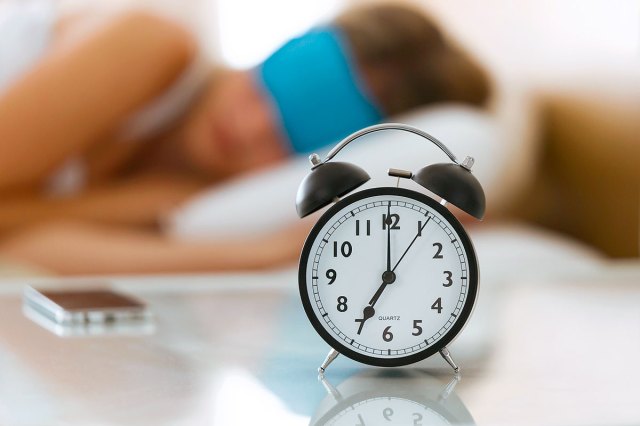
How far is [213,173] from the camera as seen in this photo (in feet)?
7.21

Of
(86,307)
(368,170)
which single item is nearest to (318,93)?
(368,170)

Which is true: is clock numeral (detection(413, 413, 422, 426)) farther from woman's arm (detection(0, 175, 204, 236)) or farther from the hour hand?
woman's arm (detection(0, 175, 204, 236))

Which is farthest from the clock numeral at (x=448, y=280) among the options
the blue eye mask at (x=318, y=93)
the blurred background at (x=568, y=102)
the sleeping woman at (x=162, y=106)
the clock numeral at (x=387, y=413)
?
the blue eye mask at (x=318, y=93)

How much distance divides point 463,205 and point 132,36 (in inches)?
58.1

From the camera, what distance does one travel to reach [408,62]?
2.06 metres

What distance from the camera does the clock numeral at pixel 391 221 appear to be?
0.69 metres

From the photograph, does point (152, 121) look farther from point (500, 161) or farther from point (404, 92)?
point (500, 161)

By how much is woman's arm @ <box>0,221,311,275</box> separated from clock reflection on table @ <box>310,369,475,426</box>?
95 cm

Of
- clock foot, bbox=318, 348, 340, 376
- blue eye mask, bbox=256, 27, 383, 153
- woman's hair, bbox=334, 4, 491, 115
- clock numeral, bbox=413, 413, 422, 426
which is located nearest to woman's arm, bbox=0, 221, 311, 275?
blue eye mask, bbox=256, 27, 383, 153

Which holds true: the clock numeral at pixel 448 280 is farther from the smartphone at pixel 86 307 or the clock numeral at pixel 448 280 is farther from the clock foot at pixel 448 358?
the smartphone at pixel 86 307

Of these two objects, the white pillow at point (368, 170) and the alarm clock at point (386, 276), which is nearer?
the alarm clock at point (386, 276)

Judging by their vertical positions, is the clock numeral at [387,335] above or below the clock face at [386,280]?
below

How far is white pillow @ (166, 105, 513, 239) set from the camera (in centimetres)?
171

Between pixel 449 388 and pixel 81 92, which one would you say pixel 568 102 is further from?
pixel 449 388
